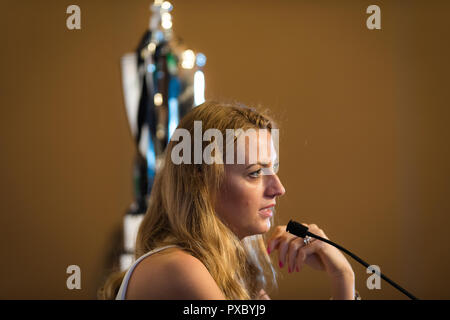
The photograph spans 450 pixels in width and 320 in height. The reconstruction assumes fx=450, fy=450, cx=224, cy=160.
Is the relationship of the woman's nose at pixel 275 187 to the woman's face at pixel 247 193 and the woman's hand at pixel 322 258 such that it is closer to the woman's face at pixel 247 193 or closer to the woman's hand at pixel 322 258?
the woman's face at pixel 247 193

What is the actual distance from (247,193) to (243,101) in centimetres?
151

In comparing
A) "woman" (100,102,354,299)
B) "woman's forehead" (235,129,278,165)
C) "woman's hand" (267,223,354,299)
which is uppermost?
"woman's forehead" (235,129,278,165)

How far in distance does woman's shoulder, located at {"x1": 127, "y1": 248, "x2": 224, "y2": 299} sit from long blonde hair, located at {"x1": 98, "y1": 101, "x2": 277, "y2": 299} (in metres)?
0.05

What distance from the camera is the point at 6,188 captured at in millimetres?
2223

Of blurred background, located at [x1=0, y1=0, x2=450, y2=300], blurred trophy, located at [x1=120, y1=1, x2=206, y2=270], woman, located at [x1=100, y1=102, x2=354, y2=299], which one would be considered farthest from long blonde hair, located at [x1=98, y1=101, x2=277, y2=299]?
blurred background, located at [x1=0, y1=0, x2=450, y2=300]

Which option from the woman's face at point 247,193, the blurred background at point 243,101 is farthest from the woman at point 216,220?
the blurred background at point 243,101

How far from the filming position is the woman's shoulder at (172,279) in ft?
2.15

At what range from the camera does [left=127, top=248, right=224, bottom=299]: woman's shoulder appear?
2.15 ft

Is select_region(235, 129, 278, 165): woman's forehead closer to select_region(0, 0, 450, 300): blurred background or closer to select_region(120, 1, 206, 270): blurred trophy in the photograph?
select_region(120, 1, 206, 270): blurred trophy

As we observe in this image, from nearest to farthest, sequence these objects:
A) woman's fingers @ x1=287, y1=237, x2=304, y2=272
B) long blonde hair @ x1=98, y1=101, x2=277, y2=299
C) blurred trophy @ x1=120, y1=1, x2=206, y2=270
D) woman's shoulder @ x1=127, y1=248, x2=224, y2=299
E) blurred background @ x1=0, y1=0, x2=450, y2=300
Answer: woman's shoulder @ x1=127, y1=248, x2=224, y2=299
long blonde hair @ x1=98, y1=101, x2=277, y2=299
woman's fingers @ x1=287, y1=237, x2=304, y2=272
blurred trophy @ x1=120, y1=1, x2=206, y2=270
blurred background @ x1=0, y1=0, x2=450, y2=300

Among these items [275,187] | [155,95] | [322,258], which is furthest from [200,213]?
[155,95]
